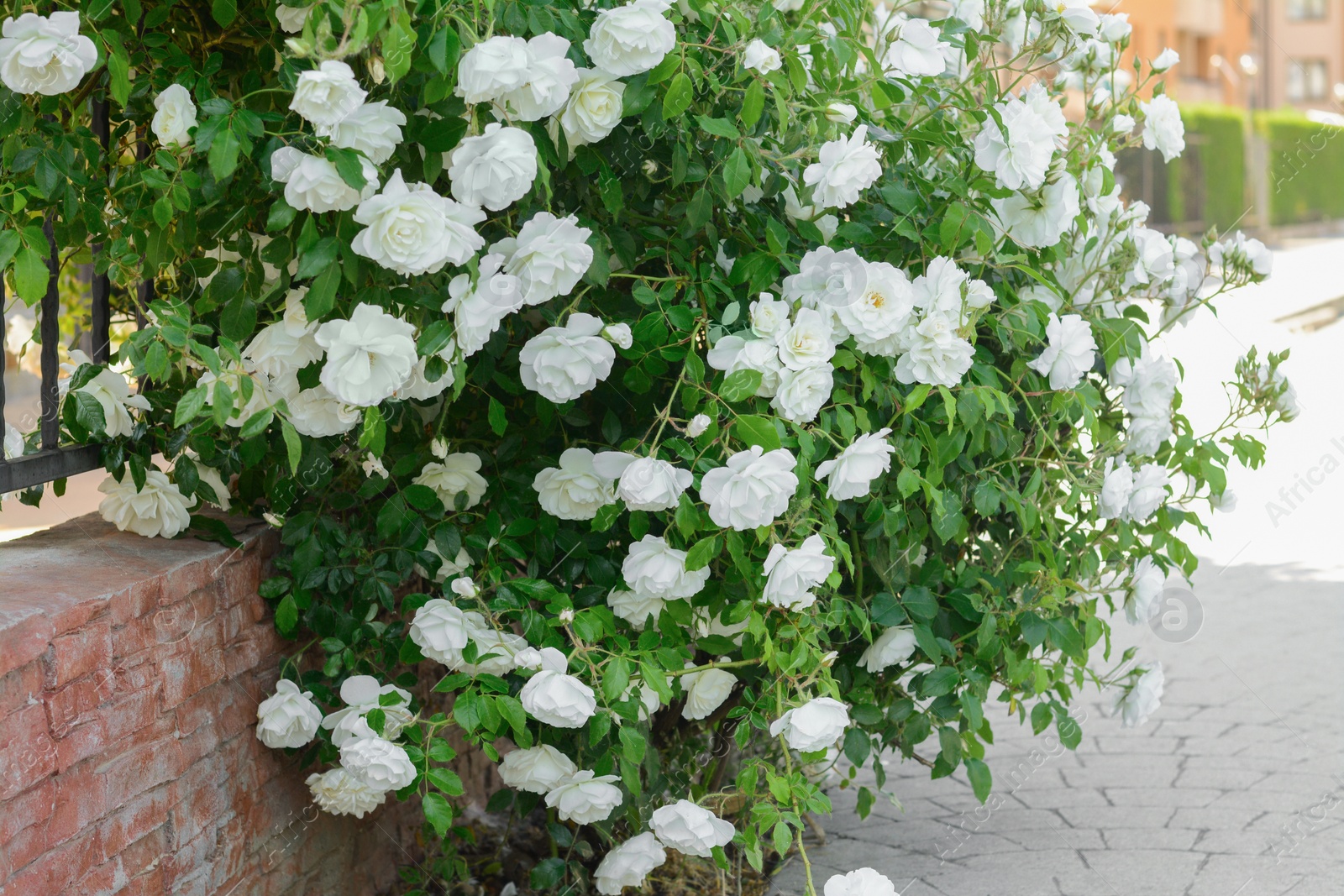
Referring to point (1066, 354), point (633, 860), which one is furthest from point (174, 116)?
point (1066, 354)

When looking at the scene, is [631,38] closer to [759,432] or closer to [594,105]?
[594,105]

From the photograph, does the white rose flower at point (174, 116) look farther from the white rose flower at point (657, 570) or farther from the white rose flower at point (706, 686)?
the white rose flower at point (706, 686)

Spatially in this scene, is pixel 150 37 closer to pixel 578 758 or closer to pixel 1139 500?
pixel 578 758

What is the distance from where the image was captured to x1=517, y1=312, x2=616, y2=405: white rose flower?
7.29 feet

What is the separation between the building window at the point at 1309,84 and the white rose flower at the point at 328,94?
5569cm

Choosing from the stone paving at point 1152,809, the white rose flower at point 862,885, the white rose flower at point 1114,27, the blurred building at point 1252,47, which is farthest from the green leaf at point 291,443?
the blurred building at point 1252,47

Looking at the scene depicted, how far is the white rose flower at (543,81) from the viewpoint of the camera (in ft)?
6.54

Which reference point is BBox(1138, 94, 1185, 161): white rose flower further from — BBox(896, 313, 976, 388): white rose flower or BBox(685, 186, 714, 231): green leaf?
BBox(685, 186, 714, 231): green leaf

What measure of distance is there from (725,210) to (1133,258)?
3.39 feet

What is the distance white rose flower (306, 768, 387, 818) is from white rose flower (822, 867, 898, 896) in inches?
35.4

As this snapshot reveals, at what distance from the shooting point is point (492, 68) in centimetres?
191

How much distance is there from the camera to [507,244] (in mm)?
2162

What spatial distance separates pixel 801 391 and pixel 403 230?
0.74 metres

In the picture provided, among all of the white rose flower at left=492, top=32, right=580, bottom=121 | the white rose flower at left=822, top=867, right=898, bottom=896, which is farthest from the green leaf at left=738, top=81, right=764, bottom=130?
the white rose flower at left=822, top=867, right=898, bottom=896
